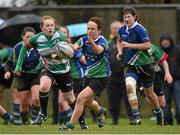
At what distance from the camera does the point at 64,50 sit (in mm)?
17141

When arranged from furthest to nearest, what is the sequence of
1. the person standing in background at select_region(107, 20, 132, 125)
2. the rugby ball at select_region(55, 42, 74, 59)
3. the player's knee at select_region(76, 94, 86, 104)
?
the person standing in background at select_region(107, 20, 132, 125), the rugby ball at select_region(55, 42, 74, 59), the player's knee at select_region(76, 94, 86, 104)

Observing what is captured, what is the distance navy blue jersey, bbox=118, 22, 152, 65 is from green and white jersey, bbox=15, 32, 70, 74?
1.49 metres

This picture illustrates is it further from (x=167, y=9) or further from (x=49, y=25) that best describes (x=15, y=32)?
(x=49, y=25)

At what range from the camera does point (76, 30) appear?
2477 centimetres

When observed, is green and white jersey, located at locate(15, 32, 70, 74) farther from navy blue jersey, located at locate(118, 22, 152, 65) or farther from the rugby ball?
navy blue jersey, located at locate(118, 22, 152, 65)

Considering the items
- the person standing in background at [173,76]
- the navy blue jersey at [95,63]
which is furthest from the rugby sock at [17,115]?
the navy blue jersey at [95,63]

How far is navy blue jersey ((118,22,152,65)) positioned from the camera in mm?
18359

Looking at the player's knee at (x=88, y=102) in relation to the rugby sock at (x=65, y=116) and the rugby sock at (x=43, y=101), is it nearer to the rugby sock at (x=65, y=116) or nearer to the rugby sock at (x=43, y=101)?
the rugby sock at (x=43, y=101)

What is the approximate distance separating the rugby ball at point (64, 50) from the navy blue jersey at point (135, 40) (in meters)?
1.73

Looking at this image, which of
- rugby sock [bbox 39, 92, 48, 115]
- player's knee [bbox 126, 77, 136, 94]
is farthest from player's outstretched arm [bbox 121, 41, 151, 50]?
rugby sock [bbox 39, 92, 48, 115]

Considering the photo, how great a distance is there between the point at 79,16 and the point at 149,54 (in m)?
8.36

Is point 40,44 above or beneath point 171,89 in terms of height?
above

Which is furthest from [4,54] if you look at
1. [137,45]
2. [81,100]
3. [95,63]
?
[81,100]

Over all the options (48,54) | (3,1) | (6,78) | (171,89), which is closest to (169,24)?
(171,89)
